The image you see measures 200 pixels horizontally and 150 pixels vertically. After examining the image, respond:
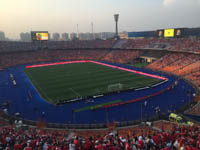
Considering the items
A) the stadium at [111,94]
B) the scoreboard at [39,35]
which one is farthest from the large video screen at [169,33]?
the scoreboard at [39,35]

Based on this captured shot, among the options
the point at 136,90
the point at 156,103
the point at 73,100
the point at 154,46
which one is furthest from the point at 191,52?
the point at 73,100

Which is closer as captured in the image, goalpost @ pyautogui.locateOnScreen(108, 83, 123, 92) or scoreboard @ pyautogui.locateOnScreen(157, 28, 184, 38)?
goalpost @ pyautogui.locateOnScreen(108, 83, 123, 92)

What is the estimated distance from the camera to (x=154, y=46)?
71375 mm

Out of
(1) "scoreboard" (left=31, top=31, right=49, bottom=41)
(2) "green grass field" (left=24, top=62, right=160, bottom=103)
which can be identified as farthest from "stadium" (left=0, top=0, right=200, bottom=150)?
(1) "scoreboard" (left=31, top=31, right=49, bottom=41)

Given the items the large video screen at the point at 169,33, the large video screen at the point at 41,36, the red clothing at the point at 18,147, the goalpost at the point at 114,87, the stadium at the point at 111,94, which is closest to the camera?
the red clothing at the point at 18,147

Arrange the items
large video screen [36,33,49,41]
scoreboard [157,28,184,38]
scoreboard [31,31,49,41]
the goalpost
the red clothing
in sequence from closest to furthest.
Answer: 1. the red clothing
2. the goalpost
3. scoreboard [157,28,184,38]
4. scoreboard [31,31,49,41]
5. large video screen [36,33,49,41]

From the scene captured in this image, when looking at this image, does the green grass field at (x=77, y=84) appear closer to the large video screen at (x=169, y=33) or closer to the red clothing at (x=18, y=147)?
the red clothing at (x=18, y=147)

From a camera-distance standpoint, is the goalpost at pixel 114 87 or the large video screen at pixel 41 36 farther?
the large video screen at pixel 41 36

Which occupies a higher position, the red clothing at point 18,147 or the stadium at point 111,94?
the red clothing at point 18,147

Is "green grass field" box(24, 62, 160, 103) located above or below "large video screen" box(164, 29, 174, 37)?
below

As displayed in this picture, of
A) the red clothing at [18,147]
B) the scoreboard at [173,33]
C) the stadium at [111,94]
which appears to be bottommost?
the stadium at [111,94]

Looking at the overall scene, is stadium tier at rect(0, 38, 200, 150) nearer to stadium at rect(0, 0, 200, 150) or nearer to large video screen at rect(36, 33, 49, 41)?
stadium at rect(0, 0, 200, 150)

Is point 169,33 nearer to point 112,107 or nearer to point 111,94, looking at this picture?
point 111,94

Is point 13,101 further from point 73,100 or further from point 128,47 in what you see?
point 128,47
